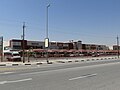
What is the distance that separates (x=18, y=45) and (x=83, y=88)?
11401cm

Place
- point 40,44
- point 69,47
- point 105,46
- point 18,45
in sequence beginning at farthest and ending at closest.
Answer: point 105,46 < point 69,47 < point 40,44 < point 18,45

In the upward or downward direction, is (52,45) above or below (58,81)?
above

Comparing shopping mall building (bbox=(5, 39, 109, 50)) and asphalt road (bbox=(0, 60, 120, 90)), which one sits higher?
shopping mall building (bbox=(5, 39, 109, 50))

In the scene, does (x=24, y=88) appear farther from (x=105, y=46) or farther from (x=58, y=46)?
(x=105, y=46)

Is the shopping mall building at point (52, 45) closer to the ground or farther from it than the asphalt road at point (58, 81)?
farther from it

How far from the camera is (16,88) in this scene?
10.2 meters

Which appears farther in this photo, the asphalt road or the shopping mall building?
the shopping mall building

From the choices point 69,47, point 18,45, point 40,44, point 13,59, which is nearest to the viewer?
point 13,59

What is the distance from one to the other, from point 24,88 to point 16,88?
32cm

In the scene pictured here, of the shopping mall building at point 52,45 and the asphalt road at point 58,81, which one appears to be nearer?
the asphalt road at point 58,81

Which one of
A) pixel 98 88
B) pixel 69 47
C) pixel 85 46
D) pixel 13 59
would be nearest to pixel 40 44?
pixel 69 47

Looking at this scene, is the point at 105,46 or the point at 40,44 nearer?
the point at 40,44

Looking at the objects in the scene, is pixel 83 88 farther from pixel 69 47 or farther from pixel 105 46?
pixel 105 46

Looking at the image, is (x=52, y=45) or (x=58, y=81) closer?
(x=58, y=81)
